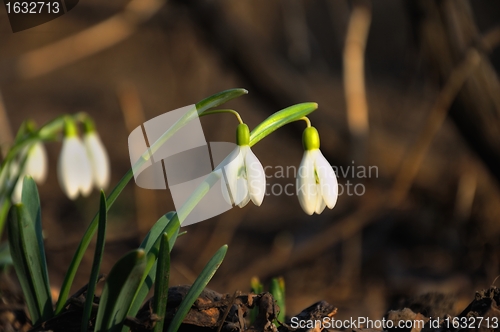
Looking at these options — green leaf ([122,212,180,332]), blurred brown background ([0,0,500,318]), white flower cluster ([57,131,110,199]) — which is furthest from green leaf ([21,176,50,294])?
blurred brown background ([0,0,500,318])

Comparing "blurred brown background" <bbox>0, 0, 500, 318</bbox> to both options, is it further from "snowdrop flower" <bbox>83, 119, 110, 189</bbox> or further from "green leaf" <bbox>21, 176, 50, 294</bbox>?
"green leaf" <bbox>21, 176, 50, 294</bbox>

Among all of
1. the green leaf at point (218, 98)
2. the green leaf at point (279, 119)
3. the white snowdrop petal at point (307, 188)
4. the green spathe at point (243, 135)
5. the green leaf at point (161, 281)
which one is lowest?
the green leaf at point (161, 281)

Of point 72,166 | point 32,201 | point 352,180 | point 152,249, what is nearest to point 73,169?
point 72,166

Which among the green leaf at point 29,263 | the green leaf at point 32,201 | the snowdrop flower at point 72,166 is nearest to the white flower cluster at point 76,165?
the snowdrop flower at point 72,166

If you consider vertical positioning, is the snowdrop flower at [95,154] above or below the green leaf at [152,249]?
above

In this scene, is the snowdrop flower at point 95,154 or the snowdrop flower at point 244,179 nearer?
the snowdrop flower at point 244,179

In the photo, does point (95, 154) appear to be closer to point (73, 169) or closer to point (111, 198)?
point (73, 169)

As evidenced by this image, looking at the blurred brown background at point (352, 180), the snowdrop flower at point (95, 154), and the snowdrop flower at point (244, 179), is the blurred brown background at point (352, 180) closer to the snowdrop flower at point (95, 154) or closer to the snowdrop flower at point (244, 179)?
the snowdrop flower at point (95, 154)
